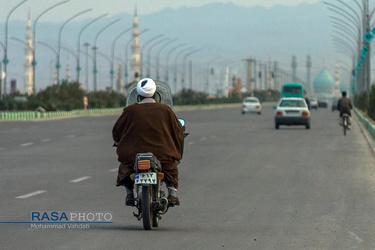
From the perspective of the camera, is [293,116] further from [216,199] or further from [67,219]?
[67,219]

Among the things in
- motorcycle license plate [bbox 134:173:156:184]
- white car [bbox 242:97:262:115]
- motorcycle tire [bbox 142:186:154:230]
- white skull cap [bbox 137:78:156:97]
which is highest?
white skull cap [bbox 137:78:156:97]

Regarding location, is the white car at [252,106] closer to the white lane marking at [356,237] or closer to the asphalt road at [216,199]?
the asphalt road at [216,199]

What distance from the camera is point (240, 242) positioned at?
31.5 ft

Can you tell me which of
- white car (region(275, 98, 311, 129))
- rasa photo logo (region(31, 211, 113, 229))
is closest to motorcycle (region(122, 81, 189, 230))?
rasa photo logo (region(31, 211, 113, 229))

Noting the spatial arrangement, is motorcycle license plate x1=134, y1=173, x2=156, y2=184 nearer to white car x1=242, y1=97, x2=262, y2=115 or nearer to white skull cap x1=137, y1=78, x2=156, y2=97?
white skull cap x1=137, y1=78, x2=156, y2=97

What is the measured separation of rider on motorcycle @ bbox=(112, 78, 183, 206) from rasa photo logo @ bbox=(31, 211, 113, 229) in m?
0.80

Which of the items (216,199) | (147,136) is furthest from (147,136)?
(216,199)

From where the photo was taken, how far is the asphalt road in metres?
9.73

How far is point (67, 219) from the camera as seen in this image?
1132 cm

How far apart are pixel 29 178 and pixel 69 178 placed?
72 centimetres

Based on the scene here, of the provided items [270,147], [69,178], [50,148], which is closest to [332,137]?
[270,147]

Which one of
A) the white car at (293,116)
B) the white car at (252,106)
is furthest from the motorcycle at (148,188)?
the white car at (252,106)

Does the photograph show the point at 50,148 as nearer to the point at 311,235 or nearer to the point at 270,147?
the point at 270,147

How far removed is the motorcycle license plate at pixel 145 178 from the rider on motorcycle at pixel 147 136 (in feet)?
1.14
